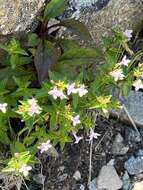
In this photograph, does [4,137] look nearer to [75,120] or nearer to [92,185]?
[75,120]

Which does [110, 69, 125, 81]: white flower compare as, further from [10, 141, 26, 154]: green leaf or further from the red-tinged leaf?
[10, 141, 26, 154]: green leaf

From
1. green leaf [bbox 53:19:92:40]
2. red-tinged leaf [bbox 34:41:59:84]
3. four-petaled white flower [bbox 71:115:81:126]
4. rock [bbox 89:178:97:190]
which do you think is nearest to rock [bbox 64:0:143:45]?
green leaf [bbox 53:19:92:40]

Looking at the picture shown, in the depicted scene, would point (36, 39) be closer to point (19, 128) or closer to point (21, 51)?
point (21, 51)

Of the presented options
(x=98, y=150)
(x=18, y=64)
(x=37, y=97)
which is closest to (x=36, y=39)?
(x=18, y=64)

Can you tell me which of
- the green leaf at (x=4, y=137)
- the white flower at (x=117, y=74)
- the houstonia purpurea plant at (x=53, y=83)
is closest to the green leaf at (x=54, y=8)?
the houstonia purpurea plant at (x=53, y=83)

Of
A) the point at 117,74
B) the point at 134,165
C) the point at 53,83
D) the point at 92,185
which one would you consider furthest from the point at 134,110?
the point at 53,83

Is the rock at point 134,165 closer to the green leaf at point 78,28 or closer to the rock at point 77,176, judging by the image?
the rock at point 77,176
